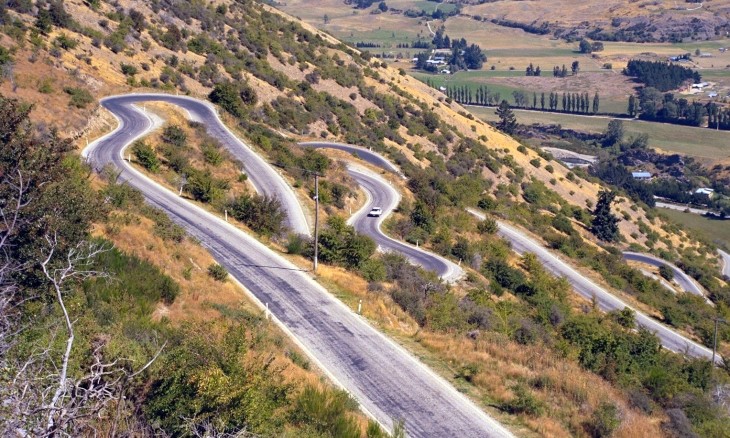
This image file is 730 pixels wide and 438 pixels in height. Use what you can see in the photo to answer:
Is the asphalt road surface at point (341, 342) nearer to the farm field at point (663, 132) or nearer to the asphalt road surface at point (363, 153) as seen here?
the asphalt road surface at point (363, 153)

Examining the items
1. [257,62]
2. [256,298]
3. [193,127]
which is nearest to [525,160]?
[257,62]

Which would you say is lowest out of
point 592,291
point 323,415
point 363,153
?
point 592,291

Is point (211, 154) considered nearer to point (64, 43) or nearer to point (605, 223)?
point (64, 43)

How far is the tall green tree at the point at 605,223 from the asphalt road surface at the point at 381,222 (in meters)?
25.2

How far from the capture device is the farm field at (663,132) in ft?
497

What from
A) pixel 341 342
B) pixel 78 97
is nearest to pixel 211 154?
pixel 78 97

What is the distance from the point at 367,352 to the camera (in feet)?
69.6

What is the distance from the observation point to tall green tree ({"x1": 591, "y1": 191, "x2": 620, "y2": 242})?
6700 cm

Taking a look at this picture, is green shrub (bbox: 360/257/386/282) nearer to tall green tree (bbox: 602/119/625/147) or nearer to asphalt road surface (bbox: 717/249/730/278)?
asphalt road surface (bbox: 717/249/730/278)

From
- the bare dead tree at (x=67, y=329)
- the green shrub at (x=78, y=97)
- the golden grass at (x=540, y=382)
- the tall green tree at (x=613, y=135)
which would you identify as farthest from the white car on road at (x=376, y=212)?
the tall green tree at (x=613, y=135)

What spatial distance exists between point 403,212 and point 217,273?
24.9 m

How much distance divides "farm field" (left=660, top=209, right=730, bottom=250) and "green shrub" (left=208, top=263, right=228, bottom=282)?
8927cm

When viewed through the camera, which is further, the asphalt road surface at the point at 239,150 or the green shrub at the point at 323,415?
the asphalt road surface at the point at 239,150

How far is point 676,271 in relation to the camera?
2473 inches
